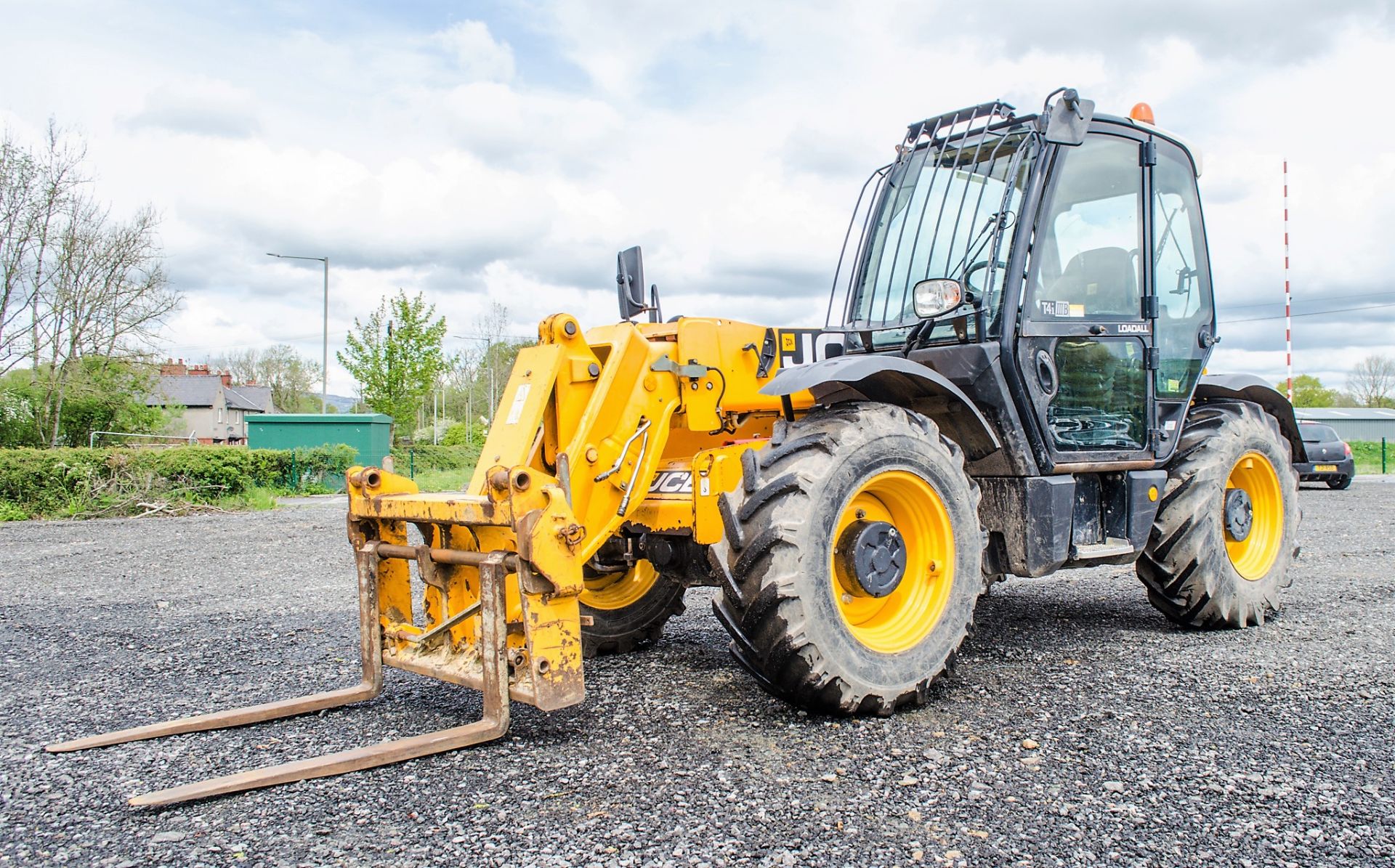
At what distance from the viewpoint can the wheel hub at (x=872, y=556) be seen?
13.5ft

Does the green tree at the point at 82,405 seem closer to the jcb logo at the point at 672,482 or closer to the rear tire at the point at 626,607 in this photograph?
the rear tire at the point at 626,607

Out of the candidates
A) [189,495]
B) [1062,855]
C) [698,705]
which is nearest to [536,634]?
[698,705]

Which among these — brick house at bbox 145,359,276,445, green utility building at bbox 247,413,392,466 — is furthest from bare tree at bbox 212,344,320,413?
green utility building at bbox 247,413,392,466

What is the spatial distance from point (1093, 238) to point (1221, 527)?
1.90 m

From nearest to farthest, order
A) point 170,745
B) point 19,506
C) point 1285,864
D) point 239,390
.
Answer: point 1285,864 < point 170,745 < point 19,506 < point 239,390

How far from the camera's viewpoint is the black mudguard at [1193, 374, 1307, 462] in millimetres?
6381

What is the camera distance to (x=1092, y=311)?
5.34m

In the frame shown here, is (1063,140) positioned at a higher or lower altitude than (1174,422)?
higher

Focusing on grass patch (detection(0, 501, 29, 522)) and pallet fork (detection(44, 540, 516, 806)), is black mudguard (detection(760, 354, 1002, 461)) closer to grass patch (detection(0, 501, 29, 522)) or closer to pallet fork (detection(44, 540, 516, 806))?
pallet fork (detection(44, 540, 516, 806))

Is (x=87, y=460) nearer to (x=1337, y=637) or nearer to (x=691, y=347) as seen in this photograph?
(x=691, y=347)

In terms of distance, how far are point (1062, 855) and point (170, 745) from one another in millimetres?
3251

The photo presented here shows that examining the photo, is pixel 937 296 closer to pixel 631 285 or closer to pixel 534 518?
pixel 631 285

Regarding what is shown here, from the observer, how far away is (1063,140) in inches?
198

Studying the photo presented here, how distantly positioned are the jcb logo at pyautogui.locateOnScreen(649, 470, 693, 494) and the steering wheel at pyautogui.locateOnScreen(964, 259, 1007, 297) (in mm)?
1771
